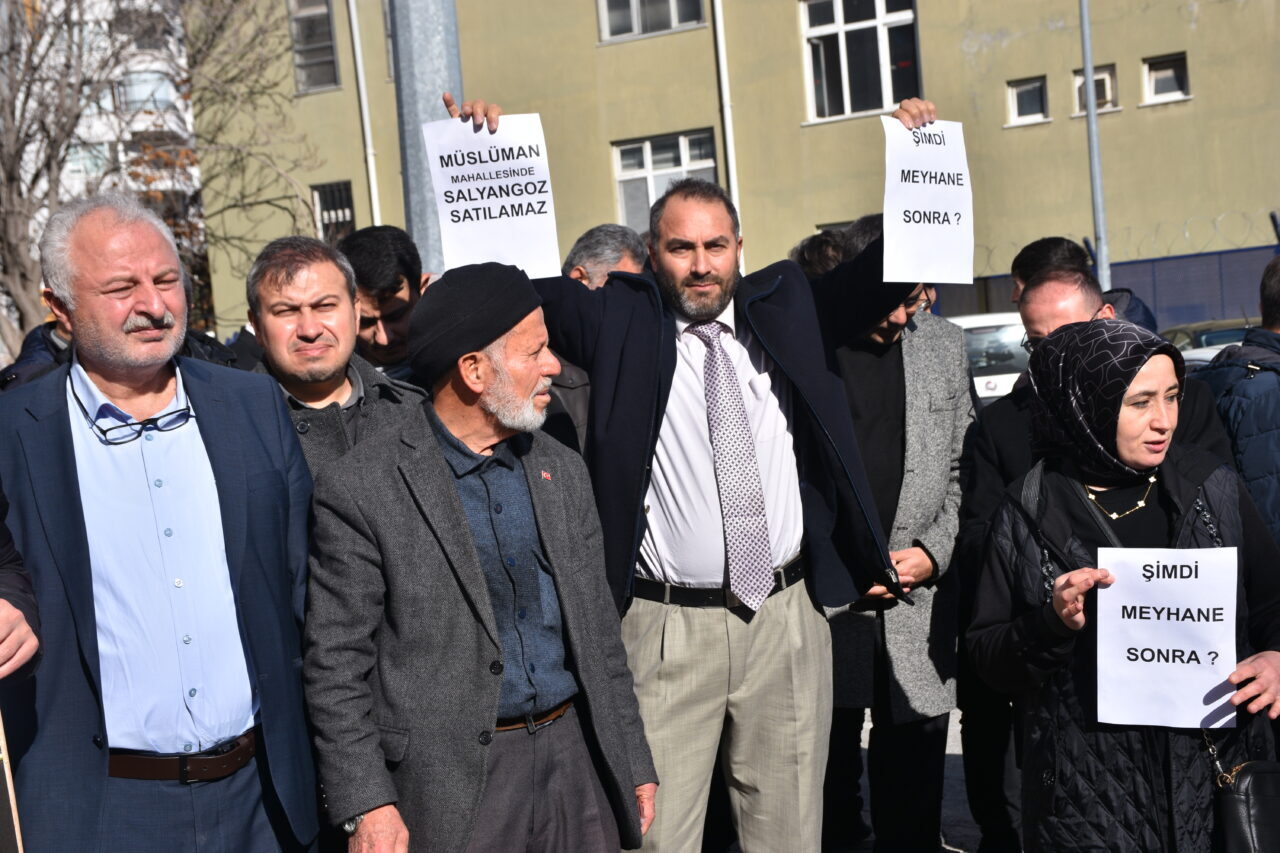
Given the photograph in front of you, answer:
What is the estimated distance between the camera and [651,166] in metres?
23.3

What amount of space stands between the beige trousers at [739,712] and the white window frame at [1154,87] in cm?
1914

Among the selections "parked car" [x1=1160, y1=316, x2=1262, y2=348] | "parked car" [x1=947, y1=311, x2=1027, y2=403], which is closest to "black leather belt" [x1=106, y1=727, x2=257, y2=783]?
"parked car" [x1=947, y1=311, x2=1027, y2=403]

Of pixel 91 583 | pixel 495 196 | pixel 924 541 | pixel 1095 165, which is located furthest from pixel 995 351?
pixel 91 583

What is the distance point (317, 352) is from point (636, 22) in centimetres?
2036

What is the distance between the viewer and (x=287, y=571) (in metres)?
→ 3.20

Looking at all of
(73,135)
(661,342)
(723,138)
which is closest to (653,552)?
(661,342)

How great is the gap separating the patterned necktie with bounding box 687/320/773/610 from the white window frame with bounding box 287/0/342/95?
22.5 metres

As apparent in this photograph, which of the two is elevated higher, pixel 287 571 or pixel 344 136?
pixel 344 136

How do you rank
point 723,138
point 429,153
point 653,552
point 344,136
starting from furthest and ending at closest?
point 344,136, point 723,138, point 429,153, point 653,552

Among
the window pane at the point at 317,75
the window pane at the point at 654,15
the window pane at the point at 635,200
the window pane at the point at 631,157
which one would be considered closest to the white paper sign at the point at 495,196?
the window pane at the point at 635,200

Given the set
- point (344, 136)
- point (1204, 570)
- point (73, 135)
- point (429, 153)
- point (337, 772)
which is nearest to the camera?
point (337, 772)

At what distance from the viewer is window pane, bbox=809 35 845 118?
22.2m

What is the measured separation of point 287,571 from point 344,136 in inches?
902

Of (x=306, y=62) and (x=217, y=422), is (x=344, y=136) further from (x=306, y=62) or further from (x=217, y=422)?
(x=217, y=422)
